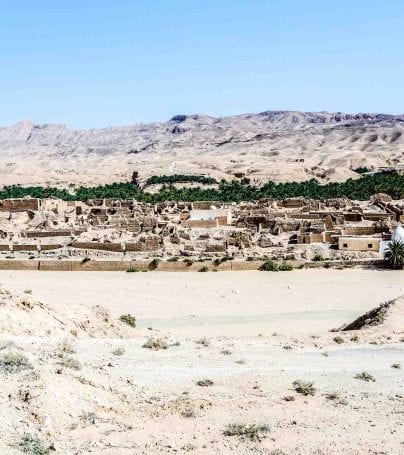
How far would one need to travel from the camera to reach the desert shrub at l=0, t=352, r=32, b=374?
9.77m

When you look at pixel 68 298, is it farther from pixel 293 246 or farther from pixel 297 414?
pixel 297 414

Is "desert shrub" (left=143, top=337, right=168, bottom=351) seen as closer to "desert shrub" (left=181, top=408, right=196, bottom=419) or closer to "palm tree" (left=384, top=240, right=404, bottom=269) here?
"desert shrub" (left=181, top=408, right=196, bottom=419)

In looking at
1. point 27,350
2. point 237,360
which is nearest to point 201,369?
point 237,360

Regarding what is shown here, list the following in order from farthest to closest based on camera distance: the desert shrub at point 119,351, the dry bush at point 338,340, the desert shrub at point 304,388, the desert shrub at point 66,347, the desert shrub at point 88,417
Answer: the dry bush at point 338,340 → the desert shrub at point 119,351 → the desert shrub at point 66,347 → the desert shrub at point 304,388 → the desert shrub at point 88,417

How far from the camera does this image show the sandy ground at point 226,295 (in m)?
19.6

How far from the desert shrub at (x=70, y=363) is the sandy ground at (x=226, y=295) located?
7.39 metres

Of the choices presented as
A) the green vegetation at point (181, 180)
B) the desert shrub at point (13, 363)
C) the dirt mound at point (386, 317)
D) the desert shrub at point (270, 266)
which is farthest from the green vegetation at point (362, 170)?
the desert shrub at point (13, 363)

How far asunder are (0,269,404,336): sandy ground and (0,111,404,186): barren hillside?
157 feet

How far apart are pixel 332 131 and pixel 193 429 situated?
462 feet

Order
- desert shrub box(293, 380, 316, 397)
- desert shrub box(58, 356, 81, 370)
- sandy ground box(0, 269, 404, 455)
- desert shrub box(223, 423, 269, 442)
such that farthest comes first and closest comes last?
desert shrub box(58, 356, 81, 370)
desert shrub box(293, 380, 316, 397)
desert shrub box(223, 423, 269, 442)
sandy ground box(0, 269, 404, 455)

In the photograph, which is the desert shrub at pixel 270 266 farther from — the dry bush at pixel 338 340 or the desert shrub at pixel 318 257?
the dry bush at pixel 338 340

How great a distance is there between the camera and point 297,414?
9.06 m

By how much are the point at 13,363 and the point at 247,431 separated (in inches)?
154

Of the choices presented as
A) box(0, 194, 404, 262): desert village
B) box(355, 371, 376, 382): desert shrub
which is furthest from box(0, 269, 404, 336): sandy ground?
box(355, 371, 376, 382): desert shrub
